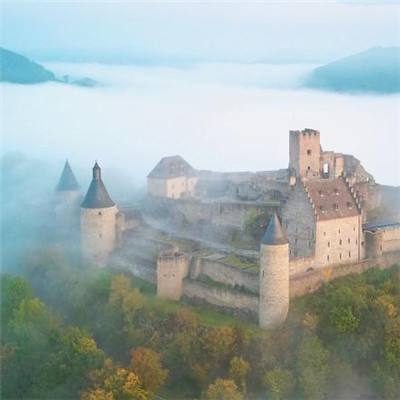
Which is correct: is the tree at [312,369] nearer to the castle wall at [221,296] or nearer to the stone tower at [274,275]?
the stone tower at [274,275]

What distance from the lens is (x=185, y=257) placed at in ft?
83.9

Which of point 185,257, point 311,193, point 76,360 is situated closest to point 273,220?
point 311,193

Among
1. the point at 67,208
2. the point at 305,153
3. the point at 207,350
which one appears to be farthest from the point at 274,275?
the point at 67,208

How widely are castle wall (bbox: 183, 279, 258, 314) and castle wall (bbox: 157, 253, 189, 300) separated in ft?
0.79

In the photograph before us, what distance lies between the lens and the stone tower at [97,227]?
28.5m

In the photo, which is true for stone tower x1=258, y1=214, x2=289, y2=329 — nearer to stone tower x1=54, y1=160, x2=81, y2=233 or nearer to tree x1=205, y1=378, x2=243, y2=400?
tree x1=205, y1=378, x2=243, y2=400

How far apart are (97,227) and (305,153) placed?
7645 mm

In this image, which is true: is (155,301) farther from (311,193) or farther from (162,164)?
(162,164)

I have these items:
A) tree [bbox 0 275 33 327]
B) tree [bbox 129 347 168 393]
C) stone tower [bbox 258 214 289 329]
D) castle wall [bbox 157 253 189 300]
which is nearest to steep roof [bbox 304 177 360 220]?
stone tower [bbox 258 214 289 329]

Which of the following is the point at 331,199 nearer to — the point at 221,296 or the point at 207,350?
the point at 221,296

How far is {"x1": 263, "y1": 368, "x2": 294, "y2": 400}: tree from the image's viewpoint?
21.1m

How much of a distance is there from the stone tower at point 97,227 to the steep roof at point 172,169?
14.6 feet

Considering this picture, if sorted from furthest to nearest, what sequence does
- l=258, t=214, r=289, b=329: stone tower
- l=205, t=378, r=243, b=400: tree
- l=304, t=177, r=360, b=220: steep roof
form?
l=304, t=177, r=360, b=220: steep roof → l=258, t=214, r=289, b=329: stone tower → l=205, t=378, r=243, b=400: tree

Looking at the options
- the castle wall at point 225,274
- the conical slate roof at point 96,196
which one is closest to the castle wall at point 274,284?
the castle wall at point 225,274
